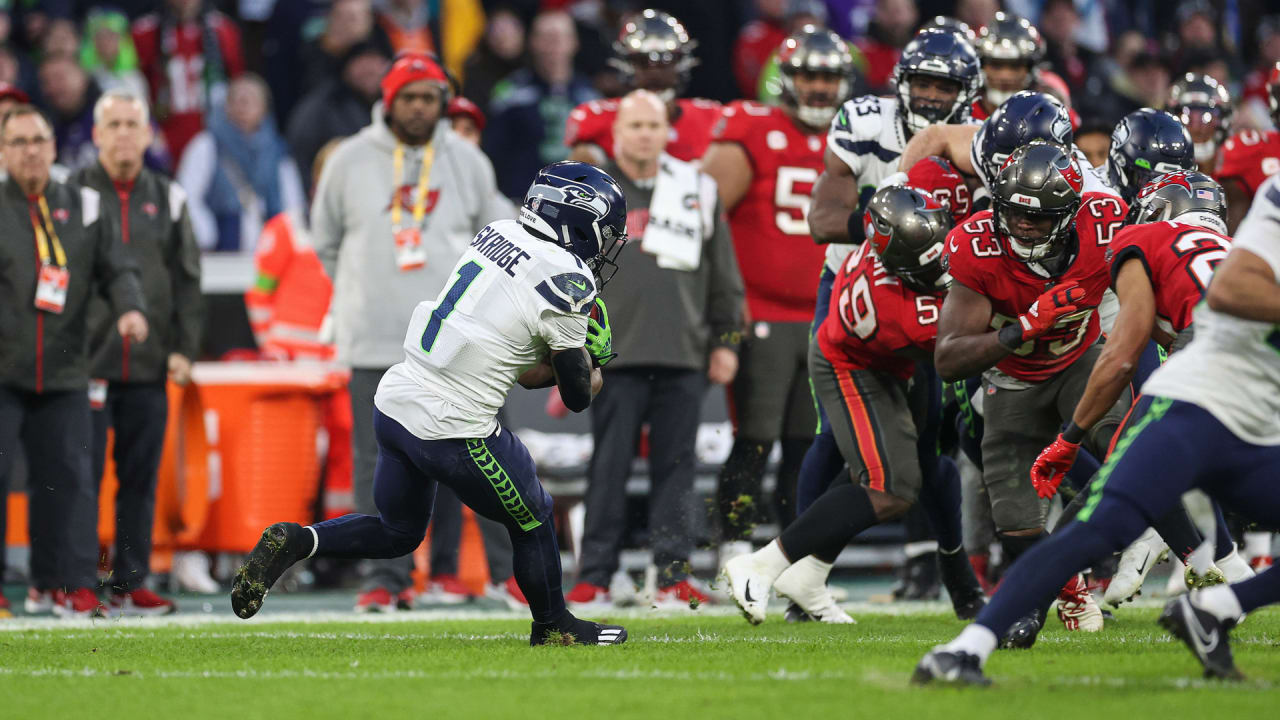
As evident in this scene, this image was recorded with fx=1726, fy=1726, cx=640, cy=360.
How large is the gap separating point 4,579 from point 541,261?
5.63 metres

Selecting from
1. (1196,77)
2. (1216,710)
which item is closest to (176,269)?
(1196,77)

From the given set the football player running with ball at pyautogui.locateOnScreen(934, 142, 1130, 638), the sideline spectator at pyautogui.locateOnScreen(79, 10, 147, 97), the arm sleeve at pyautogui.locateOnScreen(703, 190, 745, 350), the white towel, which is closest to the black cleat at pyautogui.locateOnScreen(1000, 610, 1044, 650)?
the football player running with ball at pyautogui.locateOnScreen(934, 142, 1130, 638)

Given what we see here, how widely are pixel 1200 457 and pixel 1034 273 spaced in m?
1.73

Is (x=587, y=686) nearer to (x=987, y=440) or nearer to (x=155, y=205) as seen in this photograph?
(x=987, y=440)

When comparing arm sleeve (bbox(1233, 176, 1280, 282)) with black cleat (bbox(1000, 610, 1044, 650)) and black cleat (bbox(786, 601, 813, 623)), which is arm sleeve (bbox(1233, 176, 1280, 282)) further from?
black cleat (bbox(786, 601, 813, 623))

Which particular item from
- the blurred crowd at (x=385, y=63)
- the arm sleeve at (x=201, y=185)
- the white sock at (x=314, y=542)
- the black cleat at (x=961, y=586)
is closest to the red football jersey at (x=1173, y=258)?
the black cleat at (x=961, y=586)

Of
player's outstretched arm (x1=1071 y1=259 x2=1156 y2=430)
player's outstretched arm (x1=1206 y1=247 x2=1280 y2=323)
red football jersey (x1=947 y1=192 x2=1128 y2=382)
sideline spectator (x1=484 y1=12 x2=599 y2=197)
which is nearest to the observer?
player's outstretched arm (x1=1206 y1=247 x2=1280 y2=323)

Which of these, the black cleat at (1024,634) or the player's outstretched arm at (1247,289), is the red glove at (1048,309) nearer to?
the black cleat at (1024,634)

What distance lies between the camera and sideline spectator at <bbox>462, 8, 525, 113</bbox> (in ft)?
41.6

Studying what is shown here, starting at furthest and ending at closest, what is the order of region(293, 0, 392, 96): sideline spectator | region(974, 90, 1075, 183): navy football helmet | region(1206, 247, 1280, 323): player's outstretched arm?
region(293, 0, 392, 96): sideline spectator
region(974, 90, 1075, 183): navy football helmet
region(1206, 247, 1280, 323): player's outstretched arm

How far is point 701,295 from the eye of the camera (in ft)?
28.6

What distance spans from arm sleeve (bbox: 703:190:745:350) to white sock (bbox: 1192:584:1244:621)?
417 centimetres

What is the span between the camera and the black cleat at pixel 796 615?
7332mm

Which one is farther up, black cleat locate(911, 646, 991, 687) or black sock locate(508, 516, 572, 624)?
black cleat locate(911, 646, 991, 687)
